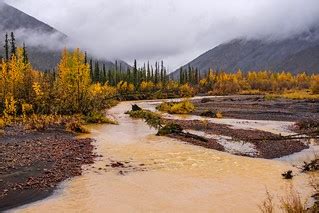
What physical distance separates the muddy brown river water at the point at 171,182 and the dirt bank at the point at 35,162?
722 millimetres

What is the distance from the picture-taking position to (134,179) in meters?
20.9

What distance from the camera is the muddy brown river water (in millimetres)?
16703

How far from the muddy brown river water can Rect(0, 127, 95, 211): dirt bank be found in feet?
2.37

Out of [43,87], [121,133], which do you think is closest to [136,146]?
[121,133]

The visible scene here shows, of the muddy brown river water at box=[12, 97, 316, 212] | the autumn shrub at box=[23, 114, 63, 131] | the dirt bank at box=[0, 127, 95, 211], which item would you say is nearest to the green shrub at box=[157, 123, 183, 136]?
the muddy brown river water at box=[12, 97, 316, 212]

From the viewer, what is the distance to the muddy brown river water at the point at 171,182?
16703 mm

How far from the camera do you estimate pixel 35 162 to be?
22938mm

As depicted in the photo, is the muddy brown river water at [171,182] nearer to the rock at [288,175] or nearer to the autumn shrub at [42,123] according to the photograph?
the rock at [288,175]

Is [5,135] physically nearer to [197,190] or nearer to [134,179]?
[134,179]

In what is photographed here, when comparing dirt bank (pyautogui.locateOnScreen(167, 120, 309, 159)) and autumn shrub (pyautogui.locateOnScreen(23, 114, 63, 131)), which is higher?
autumn shrub (pyautogui.locateOnScreen(23, 114, 63, 131))

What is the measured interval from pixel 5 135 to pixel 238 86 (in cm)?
13447

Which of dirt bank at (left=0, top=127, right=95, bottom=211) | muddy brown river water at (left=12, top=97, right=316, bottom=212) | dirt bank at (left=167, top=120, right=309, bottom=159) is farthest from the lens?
dirt bank at (left=167, top=120, right=309, bottom=159)

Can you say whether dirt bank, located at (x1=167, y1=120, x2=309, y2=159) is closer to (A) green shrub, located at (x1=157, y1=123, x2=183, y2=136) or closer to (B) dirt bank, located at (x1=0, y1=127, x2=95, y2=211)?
(A) green shrub, located at (x1=157, y1=123, x2=183, y2=136)

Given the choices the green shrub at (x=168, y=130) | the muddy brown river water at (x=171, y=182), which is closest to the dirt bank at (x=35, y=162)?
the muddy brown river water at (x=171, y=182)
